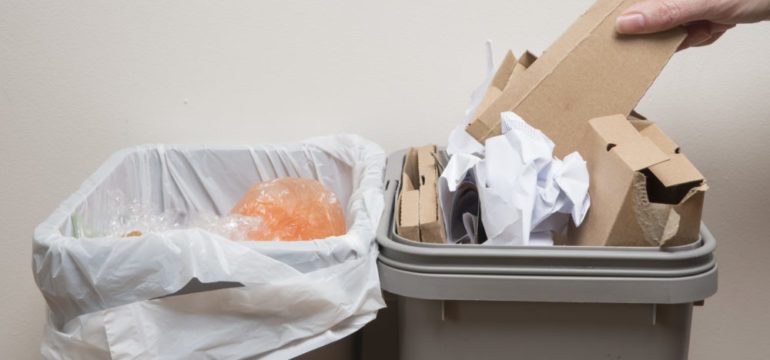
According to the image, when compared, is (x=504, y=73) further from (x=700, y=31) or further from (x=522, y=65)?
(x=700, y=31)

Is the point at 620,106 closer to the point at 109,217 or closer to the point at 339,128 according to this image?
the point at 339,128

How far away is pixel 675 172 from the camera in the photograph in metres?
0.72

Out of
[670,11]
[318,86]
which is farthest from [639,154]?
[318,86]

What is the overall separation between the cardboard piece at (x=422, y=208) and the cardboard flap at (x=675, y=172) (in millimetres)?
260

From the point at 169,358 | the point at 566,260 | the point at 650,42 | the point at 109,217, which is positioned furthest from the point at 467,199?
the point at 109,217

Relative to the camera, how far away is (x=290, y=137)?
49.1 inches

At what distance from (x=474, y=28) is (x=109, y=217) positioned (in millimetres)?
709

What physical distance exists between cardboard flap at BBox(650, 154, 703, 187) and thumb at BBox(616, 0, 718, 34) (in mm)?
223

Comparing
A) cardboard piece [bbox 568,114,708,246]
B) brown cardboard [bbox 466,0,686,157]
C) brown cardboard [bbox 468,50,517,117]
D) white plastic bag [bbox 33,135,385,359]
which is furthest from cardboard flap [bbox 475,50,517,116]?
white plastic bag [bbox 33,135,385,359]

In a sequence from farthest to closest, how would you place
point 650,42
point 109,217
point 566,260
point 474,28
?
point 474,28
point 109,217
point 650,42
point 566,260

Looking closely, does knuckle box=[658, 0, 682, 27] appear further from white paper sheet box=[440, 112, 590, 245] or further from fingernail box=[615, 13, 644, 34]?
white paper sheet box=[440, 112, 590, 245]

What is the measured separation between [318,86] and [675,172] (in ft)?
2.28

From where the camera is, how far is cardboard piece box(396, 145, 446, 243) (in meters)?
0.78

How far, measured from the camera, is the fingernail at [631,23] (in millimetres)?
872
